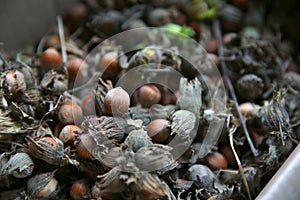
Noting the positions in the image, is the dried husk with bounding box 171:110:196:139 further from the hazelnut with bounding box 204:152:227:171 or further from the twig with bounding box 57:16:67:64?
the twig with bounding box 57:16:67:64

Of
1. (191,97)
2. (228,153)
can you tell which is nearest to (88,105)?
(191,97)

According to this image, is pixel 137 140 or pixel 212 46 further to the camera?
pixel 212 46

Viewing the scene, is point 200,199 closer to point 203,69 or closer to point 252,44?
point 203,69

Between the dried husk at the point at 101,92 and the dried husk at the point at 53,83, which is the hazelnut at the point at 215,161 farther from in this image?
the dried husk at the point at 53,83

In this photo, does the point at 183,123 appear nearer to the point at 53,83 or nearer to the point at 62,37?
the point at 53,83

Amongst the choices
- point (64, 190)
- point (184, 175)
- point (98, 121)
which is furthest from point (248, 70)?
point (64, 190)

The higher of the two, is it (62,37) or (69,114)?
(62,37)
